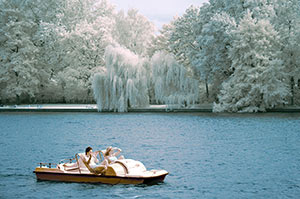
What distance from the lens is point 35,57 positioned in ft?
244

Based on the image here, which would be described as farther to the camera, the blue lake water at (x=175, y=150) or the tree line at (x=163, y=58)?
the tree line at (x=163, y=58)

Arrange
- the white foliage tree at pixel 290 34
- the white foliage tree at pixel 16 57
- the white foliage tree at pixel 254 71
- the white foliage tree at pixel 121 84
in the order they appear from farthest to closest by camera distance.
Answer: the white foliage tree at pixel 16 57
the white foliage tree at pixel 121 84
the white foliage tree at pixel 290 34
the white foliage tree at pixel 254 71

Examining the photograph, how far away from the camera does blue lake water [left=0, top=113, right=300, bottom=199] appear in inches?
748

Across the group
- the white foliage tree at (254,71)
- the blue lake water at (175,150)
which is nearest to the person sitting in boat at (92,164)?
the blue lake water at (175,150)

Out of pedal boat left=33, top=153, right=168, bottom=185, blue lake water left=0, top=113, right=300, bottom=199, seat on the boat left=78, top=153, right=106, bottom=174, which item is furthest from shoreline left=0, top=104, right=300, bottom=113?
seat on the boat left=78, top=153, right=106, bottom=174

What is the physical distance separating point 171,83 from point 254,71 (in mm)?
9580

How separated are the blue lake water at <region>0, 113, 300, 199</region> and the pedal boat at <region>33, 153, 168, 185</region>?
0.27 meters

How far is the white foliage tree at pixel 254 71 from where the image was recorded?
5106 centimetres

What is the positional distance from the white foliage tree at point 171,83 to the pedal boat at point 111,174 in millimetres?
35558

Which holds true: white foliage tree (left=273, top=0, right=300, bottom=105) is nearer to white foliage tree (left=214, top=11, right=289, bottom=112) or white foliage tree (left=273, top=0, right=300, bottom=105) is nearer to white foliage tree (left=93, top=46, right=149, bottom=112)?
white foliage tree (left=214, top=11, right=289, bottom=112)

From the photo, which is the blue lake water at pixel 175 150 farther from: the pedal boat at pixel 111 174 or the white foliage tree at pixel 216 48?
the white foliage tree at pixel 216 48

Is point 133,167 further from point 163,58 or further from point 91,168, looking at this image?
point 163,58

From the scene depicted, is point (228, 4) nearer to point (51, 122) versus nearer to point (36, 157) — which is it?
point (51, 122)

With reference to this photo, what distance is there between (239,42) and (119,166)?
3527 cm
